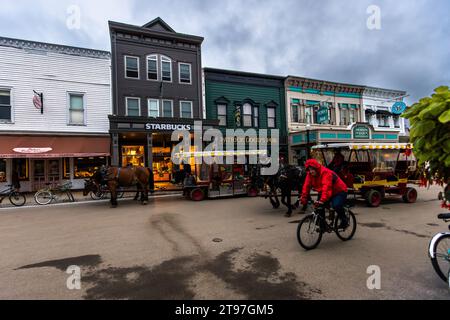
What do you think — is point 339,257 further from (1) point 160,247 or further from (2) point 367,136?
(2) point 367,136

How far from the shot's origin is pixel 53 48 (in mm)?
15922

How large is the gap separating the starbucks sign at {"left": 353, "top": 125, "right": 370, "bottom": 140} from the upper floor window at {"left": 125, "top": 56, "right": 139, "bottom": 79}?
66.8 ft

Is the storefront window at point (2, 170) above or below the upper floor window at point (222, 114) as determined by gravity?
below

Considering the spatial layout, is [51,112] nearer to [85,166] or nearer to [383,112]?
[85,166]

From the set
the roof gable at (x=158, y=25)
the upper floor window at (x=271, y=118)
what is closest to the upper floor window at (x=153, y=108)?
the roof gable at (x=158, y=25)

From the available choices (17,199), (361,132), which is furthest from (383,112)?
(17,199)

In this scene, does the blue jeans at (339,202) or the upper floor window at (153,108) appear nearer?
the blue jeans at (339,202)

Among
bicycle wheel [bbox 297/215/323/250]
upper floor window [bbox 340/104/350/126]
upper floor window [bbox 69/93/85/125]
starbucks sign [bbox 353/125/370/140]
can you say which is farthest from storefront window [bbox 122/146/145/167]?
upper floor window [bbox 340/104/350/126]

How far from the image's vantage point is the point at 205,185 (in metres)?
12.1

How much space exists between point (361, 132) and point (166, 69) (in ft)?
63.2

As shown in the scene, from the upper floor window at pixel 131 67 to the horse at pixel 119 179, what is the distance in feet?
30.1

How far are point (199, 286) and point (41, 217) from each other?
8327 mm

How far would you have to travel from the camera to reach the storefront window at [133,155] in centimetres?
1836

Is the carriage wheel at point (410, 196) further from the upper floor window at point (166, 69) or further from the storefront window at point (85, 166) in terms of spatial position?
the storefront window at point (85, 166)
